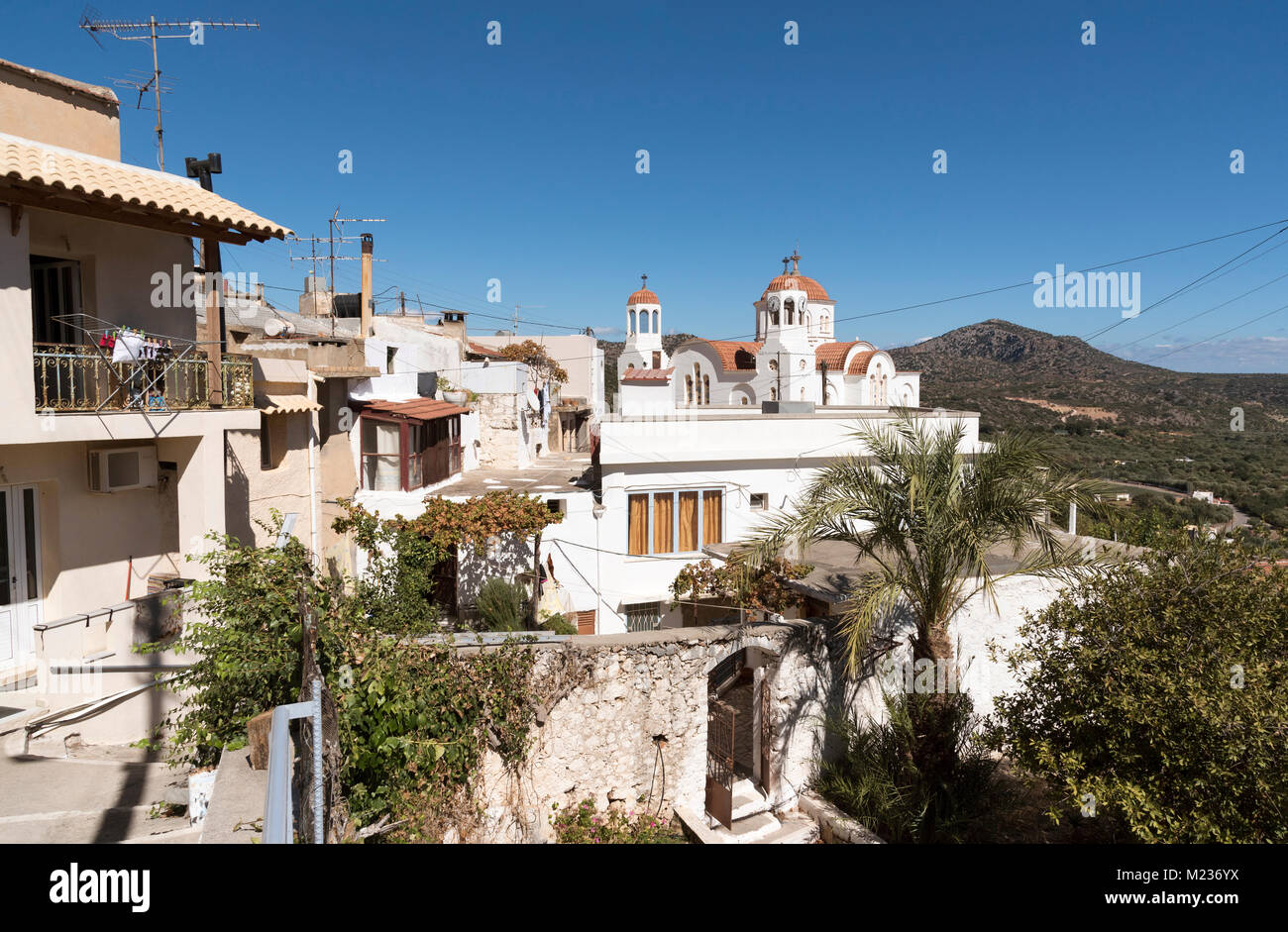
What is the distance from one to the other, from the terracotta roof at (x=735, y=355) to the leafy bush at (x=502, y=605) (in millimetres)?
36417

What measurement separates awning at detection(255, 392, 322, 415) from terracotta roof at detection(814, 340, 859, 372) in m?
38.4

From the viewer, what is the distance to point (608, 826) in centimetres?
890

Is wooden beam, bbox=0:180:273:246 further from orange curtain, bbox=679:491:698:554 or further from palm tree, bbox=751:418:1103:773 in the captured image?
orange curtain, bbox=679:491:698:554

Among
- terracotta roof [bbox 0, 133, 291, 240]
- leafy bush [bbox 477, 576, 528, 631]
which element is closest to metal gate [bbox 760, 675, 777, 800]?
leafy bush [bbox 477, 576, 528, 631]

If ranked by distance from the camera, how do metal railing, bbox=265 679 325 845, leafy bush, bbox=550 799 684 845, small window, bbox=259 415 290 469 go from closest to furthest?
1. metal railing, bbox=265 679 325 845
2. leafy bush, bbox=550 799 684 845
3. small window, bbox=259 415 290 469

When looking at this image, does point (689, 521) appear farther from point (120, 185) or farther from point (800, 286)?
point (800, 286)

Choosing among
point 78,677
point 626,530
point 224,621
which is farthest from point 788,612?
point 78,677

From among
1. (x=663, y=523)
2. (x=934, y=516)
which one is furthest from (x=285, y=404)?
(x=934, y=516)

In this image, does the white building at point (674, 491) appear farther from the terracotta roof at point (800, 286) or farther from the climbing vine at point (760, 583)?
the terracotta roof at point (800, 286)

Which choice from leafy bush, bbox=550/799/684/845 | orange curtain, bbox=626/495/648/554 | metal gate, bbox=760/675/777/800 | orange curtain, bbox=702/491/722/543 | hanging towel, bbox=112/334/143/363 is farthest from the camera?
orange curtain, bbox=702/491/722/543

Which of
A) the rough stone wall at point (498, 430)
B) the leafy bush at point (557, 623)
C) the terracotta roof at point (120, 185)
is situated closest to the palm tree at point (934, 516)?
the leafy bush at point (557, 623)

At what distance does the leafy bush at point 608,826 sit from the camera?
340 inches

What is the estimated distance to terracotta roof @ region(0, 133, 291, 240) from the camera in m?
6.99
